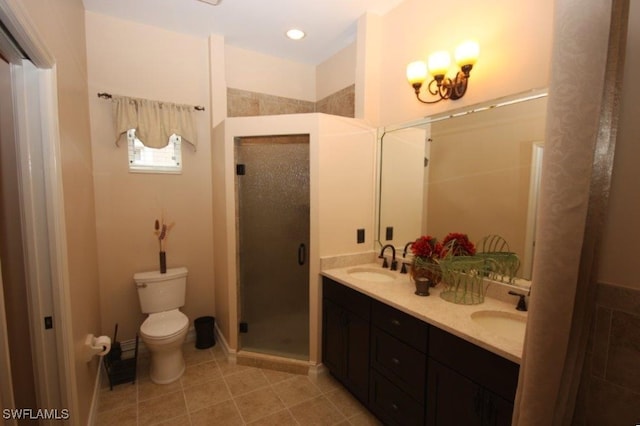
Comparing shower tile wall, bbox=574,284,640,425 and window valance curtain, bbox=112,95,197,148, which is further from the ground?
window valance curtain, bbox=112,95,197,148

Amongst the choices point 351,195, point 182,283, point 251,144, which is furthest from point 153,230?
point 351,195

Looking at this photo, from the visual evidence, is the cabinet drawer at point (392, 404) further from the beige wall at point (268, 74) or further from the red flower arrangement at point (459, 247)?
the beige wall at point (268, 74)

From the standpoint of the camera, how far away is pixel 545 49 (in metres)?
1.47

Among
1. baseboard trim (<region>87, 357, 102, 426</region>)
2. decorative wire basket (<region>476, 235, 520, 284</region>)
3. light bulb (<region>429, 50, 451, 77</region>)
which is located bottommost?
baseboard trim (<region>87, 357, 102, 426</region>)

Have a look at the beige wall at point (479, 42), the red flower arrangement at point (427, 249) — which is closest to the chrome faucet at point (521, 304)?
the red flower arrangement at point (427, 249)

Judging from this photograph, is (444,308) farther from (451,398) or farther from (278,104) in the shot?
(278,104)

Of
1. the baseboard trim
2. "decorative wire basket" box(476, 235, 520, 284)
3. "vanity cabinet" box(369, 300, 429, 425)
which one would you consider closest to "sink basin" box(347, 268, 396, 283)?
"vanity cabinet" box(369, 300, 429, 425)

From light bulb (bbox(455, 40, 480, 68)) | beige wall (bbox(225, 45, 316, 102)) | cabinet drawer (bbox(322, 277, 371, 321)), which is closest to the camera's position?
light bulb (bbox(455, 40, 480, 68))

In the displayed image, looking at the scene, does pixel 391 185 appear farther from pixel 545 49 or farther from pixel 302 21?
pixel 302 21

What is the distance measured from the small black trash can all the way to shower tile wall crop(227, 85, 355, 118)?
207 centimetres

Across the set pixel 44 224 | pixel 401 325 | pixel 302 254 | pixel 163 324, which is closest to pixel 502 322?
pixel 401 325

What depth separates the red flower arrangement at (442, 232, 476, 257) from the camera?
1.73 metres

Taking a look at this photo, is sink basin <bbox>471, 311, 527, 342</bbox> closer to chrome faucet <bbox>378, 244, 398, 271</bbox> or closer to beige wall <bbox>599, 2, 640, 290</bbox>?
beige wall <bbox>599, 2, 640, 290</bbox>

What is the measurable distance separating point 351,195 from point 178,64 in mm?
2046
